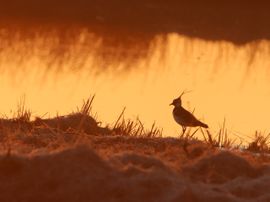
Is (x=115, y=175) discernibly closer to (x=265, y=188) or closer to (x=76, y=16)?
(x=265, y=188)

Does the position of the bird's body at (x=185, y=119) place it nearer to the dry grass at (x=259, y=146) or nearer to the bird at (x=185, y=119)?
the bird at (x=185, y=119)

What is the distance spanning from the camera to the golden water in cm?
1500

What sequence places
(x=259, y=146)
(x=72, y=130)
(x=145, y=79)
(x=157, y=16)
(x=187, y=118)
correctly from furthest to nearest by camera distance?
1. (x=157, y=16)
2. (x=145, y=79)
3. (x=187, y=118)
4. (x=259, y=146)
5. (x=72, y=130)

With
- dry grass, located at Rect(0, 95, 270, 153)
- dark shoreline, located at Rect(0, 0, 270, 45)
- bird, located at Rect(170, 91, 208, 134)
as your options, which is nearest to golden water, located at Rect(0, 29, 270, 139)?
dark shoreline, located at Rect(0, 0, 270, 45)

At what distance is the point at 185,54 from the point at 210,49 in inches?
37.2

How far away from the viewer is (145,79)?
58.3 feet

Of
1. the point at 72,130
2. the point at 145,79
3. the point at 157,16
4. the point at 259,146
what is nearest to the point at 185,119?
the point at 259,146

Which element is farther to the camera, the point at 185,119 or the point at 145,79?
the point at 145,79

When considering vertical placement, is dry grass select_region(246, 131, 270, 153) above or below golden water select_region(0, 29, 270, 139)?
below

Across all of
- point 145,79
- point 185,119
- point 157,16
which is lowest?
point 185,119

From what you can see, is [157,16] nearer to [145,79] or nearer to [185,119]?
[145,79]

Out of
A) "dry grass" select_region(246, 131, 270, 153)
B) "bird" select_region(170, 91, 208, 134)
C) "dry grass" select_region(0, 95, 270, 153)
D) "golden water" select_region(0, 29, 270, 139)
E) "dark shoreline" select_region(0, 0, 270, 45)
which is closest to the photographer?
"dry grass" select_region(0, 95, 270, 153)

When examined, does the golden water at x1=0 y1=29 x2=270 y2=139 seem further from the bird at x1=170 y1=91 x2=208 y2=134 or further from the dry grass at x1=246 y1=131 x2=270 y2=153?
the dry grass at x1=246 y1=131 x2=270 y2=153

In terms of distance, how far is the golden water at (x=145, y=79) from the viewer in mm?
15000
